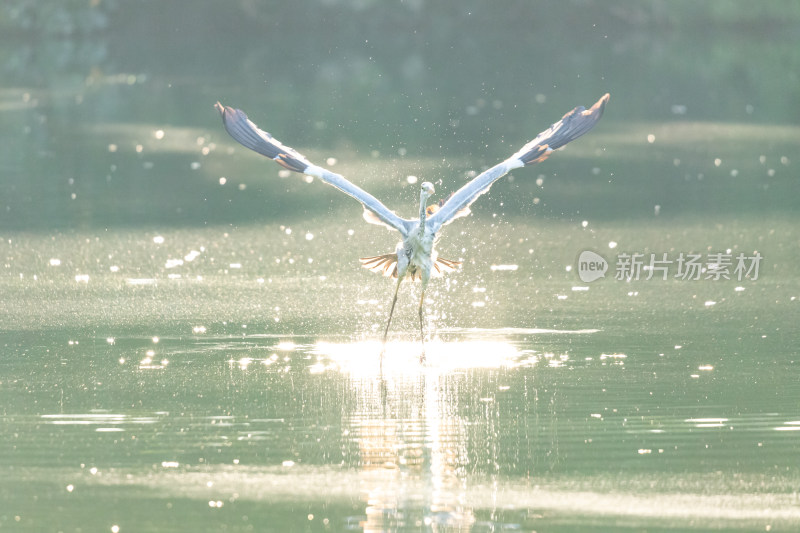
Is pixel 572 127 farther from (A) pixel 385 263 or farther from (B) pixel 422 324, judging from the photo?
(B) pixel 422 324

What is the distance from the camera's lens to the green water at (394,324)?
888 centimetres

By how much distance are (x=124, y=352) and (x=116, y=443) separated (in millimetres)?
2895

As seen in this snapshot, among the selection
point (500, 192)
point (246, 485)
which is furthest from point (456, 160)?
point (246, 485)

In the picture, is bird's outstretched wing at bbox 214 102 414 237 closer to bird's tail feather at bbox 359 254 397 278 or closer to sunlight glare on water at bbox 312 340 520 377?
bird's tail feather at bbox 359 254 397 278

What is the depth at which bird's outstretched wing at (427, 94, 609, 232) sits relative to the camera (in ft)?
43.3

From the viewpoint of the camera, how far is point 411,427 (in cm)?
1027

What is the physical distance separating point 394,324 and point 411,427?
3645 mm

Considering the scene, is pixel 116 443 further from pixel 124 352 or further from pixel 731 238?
pixel 731 238
